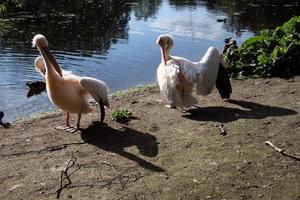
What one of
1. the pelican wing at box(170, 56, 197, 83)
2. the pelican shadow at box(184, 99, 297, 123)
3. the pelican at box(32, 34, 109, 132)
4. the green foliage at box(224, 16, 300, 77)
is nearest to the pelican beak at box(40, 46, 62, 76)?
the pelican at box(32, 34, 109, 132)

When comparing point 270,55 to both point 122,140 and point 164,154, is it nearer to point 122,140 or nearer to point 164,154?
point 122,140

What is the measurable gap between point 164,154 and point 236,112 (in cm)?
200

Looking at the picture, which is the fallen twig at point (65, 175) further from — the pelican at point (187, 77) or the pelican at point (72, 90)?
the pelican at point (187, 77)

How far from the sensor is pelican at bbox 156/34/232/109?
26.1 ft

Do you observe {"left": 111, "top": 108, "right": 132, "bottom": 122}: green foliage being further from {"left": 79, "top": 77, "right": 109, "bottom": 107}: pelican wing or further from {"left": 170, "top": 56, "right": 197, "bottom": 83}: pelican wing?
{"left": 170, "top": 56, "right": 197, "bottom": 83}: pelican wing

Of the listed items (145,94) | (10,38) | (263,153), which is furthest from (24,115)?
(10,38)

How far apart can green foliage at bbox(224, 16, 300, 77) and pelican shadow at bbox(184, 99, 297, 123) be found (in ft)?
5.70

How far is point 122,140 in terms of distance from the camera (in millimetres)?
6969

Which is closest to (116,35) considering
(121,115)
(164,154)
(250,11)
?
(250,11)

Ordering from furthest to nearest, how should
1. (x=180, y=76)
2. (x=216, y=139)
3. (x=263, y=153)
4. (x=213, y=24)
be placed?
1. (x=213, y=24)
2. (x=180, y=76)
3. (x=216, y=139)
4. (x=263, y=153)

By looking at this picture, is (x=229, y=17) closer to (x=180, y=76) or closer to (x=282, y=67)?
(x=282, y=67)

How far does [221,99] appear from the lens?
8.82 metres

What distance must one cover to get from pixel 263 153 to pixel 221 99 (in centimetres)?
289

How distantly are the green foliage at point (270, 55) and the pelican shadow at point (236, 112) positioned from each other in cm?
174
